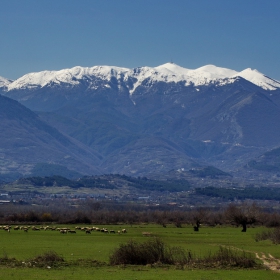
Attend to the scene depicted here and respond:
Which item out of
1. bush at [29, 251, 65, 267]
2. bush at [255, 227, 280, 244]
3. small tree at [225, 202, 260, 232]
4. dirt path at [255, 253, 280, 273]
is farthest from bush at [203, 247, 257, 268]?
small tree at [225, 202, 260, 232]

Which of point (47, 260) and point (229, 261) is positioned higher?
point (229, 261)

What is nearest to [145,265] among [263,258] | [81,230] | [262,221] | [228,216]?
[263,258]

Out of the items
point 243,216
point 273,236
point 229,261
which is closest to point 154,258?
point 229,261

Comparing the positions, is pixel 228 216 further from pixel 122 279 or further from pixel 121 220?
pixel 122 279

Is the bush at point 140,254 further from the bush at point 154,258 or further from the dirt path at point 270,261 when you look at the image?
the dirt path at point 270,261

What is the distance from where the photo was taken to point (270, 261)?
218 ft

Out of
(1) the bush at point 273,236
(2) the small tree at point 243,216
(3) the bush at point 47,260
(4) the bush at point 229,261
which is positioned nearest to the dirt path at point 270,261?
(4) the bush at point 229,261

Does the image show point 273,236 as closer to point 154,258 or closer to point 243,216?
point 154,258

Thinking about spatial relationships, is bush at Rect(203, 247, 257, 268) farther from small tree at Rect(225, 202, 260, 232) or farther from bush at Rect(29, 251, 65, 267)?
small tree at Rect(225, 202, 260, 232)

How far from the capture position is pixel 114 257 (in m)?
62.3

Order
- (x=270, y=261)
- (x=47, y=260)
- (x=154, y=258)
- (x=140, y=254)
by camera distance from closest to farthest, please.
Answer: (x=140, y=254), (x=154, y=258), (x=47, y=260), (x=270, y=261)

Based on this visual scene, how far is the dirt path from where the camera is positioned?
201 feet

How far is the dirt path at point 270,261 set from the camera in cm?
6126

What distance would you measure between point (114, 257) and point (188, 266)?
593 centimetres
